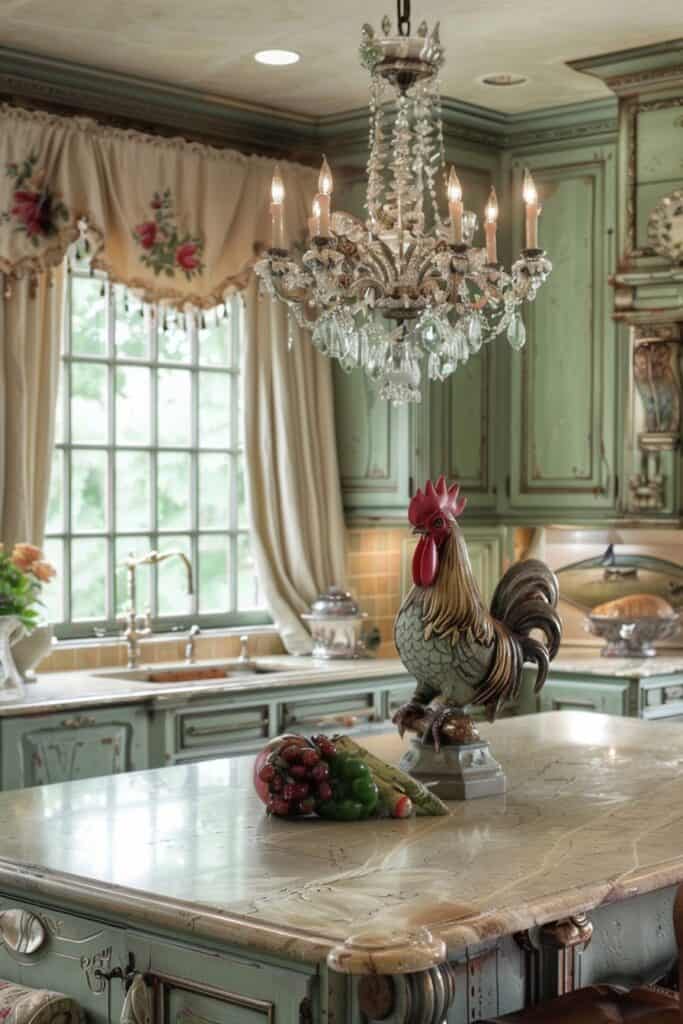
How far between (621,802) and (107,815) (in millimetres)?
993

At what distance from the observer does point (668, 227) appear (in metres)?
5.51

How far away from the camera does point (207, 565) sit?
238 inches

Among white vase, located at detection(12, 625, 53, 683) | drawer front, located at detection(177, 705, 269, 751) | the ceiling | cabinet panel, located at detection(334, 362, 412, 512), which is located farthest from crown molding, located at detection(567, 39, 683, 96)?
white vase, located at detection(12, 625, 53, 683)

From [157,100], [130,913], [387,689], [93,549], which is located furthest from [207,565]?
[130,913]

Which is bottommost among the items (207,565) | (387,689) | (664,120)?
(387,689)

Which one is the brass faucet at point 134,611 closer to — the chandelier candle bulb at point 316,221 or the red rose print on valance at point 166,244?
the red rose print on valance at point 166,244

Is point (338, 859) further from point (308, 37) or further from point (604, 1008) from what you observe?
point (308, 37)

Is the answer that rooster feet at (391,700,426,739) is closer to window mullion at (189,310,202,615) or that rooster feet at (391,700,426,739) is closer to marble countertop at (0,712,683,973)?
marble countertop at (0,712,683,973)

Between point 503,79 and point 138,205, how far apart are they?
1356 millimetres

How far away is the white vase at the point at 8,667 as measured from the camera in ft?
15.1

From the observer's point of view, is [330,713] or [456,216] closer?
[456,216]

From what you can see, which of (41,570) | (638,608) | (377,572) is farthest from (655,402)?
(41,570)

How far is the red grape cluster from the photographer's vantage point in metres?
2.89

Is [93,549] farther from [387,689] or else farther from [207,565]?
[387,689]
